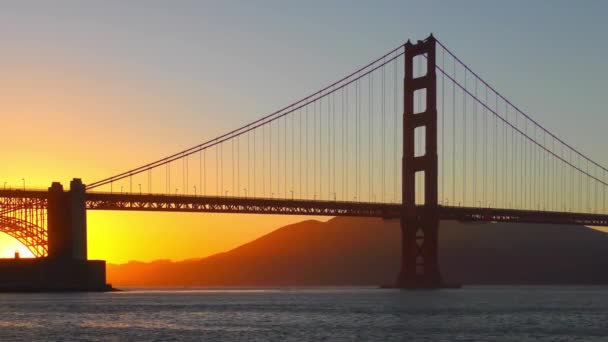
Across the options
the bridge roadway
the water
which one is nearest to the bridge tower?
the bridge roadway

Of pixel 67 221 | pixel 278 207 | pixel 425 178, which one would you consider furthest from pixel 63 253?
pixel 425 178

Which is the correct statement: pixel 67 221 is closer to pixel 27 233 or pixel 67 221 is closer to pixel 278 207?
pixel 27 233

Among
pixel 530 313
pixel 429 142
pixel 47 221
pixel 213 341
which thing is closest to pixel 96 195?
pixel 47 221

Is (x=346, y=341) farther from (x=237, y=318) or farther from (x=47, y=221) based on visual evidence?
(x=47, y=221)

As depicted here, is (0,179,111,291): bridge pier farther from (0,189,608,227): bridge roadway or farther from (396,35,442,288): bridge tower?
(396,35,442,288): bridge tower

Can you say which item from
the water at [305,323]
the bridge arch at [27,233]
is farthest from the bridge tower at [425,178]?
the bridge arch at [27,233]
